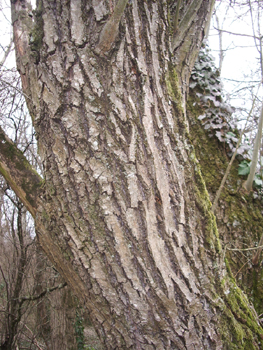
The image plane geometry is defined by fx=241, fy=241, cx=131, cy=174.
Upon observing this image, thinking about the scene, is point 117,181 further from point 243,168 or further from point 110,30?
point 243,168

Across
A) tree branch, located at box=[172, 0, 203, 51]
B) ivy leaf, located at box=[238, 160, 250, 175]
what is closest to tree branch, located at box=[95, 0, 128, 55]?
tree branch, located at box=[172, 0, 203, 51]

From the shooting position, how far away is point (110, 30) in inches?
37.4

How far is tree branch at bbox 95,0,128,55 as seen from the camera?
92 cm

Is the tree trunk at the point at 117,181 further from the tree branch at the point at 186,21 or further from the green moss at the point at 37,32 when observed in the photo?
the tree branch at the point at 186,21

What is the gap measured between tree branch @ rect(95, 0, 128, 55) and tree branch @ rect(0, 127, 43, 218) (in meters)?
0.70

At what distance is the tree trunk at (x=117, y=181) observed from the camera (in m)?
0.97

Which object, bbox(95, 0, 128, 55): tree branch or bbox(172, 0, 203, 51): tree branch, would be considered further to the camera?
bbox(172, 0, 203, 51): tree branch

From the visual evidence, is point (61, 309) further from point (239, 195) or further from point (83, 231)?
point (83, 231)

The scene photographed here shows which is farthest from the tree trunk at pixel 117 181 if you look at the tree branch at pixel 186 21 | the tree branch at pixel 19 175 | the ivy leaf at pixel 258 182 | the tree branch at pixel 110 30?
the ivy leaf at pixel 258 182

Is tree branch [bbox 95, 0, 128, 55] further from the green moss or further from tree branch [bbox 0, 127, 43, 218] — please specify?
tree branch [bbox 0, 127, 43, 218]

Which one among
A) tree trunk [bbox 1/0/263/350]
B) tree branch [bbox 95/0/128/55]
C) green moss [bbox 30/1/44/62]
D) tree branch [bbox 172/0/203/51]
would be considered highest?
tree branch [bbox 172/0/203/51]

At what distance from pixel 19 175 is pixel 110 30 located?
82cm

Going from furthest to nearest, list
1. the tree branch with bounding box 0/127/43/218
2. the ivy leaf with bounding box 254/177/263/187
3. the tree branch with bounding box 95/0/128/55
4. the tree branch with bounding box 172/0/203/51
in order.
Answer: the ivy leaf with bounding box 254/177/263/187
the tree branch with bounding box 172/0/203/51
the tree branch with bounding box 0/127/43/218
the tree branch with bounding box 95/0/128/55

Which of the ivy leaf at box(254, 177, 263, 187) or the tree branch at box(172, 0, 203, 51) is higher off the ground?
the tree branch at box(172, 0, 203, 51)
